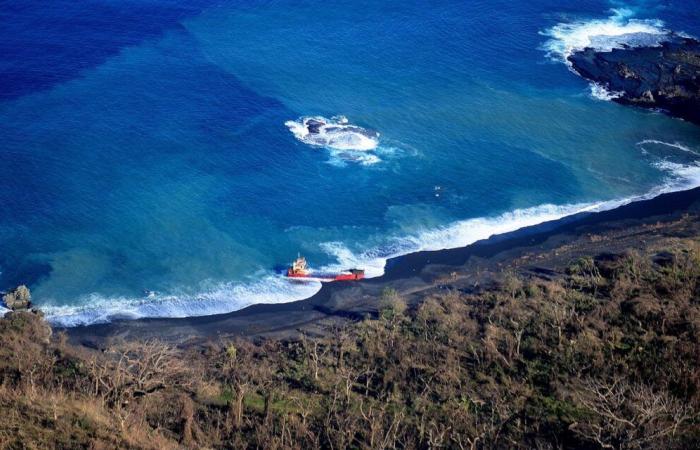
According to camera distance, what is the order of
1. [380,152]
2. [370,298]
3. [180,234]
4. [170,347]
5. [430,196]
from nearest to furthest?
[170,347] < [370,298] < [180,234] < [430,196] < [380,152]

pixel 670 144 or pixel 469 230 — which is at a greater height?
pixel 670 144

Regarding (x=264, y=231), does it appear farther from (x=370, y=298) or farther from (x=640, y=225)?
(x=640, y=225)

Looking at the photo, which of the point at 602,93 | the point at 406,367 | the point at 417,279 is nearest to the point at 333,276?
the point at 417,279

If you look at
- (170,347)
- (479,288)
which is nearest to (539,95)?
(479,288)

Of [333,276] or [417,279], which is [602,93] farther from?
[333,276]

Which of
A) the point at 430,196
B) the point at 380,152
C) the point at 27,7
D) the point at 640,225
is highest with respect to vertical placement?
the point at 27,7

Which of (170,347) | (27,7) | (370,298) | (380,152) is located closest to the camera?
(170,347)

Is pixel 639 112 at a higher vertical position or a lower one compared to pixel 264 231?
higher
